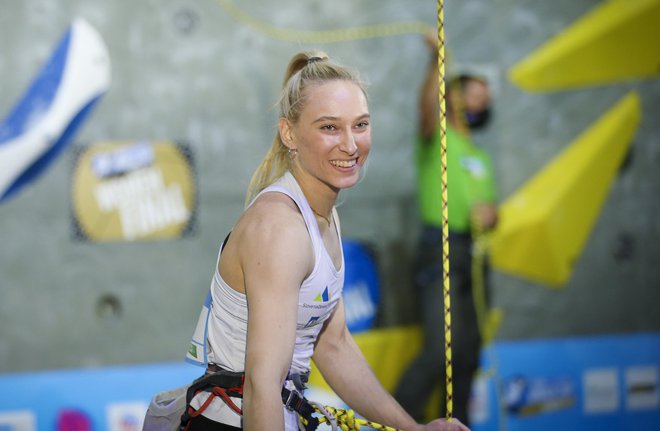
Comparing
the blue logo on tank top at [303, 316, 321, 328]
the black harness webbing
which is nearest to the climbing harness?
the black harness webbing

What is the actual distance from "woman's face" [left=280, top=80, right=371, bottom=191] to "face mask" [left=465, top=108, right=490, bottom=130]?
6.11ft

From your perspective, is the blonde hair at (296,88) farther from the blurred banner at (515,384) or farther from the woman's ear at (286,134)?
the blurred banner at (515,384)

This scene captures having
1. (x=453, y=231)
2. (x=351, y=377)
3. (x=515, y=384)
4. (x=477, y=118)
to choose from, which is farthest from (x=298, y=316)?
(x=515, y=384)

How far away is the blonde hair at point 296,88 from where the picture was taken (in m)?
1.63

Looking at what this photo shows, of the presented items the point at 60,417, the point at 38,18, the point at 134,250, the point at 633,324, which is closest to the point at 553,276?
the point at 633,324

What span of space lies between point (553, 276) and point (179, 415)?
2.30 meters

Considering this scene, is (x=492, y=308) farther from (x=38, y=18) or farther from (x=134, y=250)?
(x=38, y=18)

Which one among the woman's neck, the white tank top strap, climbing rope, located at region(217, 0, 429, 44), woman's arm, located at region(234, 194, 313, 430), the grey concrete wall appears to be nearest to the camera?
woman's arm, located at region(234, 194, 313, 430)

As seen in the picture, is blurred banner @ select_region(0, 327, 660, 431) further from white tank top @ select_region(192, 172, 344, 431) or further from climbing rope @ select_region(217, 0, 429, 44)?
white tank top @ select_region(192, 172, 344, 431)

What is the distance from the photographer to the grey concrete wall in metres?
2.97

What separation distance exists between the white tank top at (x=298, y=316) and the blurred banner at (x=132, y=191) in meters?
1.49

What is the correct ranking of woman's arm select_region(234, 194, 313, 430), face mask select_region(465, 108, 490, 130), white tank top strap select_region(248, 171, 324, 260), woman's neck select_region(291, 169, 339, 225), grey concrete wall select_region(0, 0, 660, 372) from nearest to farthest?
1. woman's arm select_region(234, 194, 313, 430)
2. white tank top strap select_region(248, 171, 324, 260)
3. woman's neck select_region(291, 169, 339, 225)
4. grey concrete wall select_region(0, 0, 660, 372)
5. face mask select_region(465, 108, 490, 130)

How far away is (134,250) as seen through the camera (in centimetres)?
305

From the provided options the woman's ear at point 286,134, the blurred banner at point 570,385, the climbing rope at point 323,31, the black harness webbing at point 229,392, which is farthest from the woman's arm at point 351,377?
the blurred banner at point 570,385
